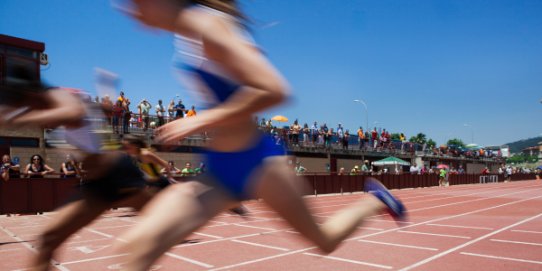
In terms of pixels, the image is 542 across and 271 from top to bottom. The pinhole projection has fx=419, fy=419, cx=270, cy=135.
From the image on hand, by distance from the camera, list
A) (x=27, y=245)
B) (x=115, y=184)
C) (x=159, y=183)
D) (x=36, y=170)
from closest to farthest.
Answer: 1. (x=115, y=184)
2. (x=159, y=183)
3. (x=27, y=245)
4. (x=36, y=170)

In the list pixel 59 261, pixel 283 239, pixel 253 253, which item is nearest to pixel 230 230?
pixel 283 239

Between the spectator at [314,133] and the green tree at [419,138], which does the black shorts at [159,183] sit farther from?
the green tree at [419,138]

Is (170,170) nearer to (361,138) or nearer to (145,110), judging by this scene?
(145,110)

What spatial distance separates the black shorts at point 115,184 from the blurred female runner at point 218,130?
3.41 feet

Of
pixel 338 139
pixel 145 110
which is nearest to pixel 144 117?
pixel 145 110

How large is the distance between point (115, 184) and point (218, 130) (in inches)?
49.3

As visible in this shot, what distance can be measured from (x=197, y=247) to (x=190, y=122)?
494 cm

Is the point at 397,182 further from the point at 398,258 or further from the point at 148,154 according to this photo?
the point at 148,154

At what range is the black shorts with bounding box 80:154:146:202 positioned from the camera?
264cm

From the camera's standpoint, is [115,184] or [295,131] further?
[295,131]

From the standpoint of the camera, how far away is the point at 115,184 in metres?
2.69

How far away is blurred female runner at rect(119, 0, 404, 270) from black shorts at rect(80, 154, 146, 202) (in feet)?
3.41

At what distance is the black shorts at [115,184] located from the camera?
2.64 meters

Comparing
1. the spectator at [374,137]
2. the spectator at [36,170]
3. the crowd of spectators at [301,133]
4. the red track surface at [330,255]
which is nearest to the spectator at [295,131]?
the crowd of spectators at [301,133]
